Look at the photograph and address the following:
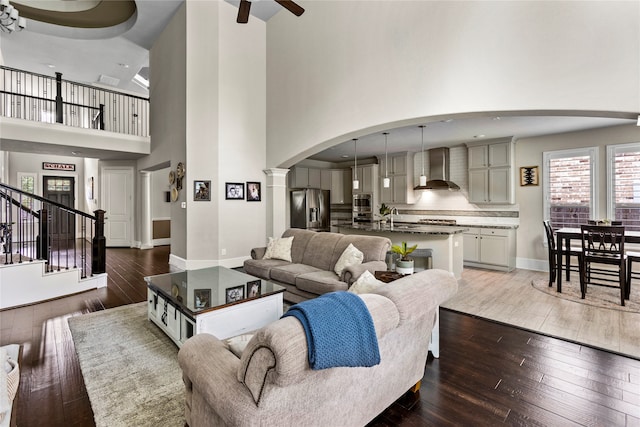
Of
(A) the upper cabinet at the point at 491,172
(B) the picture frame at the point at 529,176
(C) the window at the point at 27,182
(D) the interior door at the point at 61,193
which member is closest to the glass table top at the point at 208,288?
(A) the upper cabinet at the point at 491,172

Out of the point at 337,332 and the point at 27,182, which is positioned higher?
the point at 27,182

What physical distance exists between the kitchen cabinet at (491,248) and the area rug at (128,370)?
589 centimetres

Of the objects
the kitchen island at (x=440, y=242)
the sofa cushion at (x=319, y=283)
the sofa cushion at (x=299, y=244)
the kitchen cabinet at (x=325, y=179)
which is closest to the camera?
the sofa cushion at (x=319, y=283)

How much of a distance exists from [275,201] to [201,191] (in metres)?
1.50

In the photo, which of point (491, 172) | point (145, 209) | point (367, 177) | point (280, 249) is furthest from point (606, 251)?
point (145, 209)

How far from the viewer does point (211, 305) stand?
2494 mm

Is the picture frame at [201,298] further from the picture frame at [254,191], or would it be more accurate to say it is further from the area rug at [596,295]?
the area rug at [596,295]

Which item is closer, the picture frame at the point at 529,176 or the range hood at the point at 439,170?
the picture frame at the point at 529,176

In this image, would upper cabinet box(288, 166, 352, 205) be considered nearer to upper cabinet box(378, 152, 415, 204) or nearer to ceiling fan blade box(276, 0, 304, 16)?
upper cabinet box(378, 152, 415, 204)

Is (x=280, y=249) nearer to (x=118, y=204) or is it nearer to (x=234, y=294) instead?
(x=234, y=294)

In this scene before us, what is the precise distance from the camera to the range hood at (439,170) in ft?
23.1

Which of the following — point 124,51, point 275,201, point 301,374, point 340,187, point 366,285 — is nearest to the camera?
point 301,374

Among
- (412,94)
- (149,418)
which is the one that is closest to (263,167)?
(412,94)

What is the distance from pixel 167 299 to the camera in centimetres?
275
